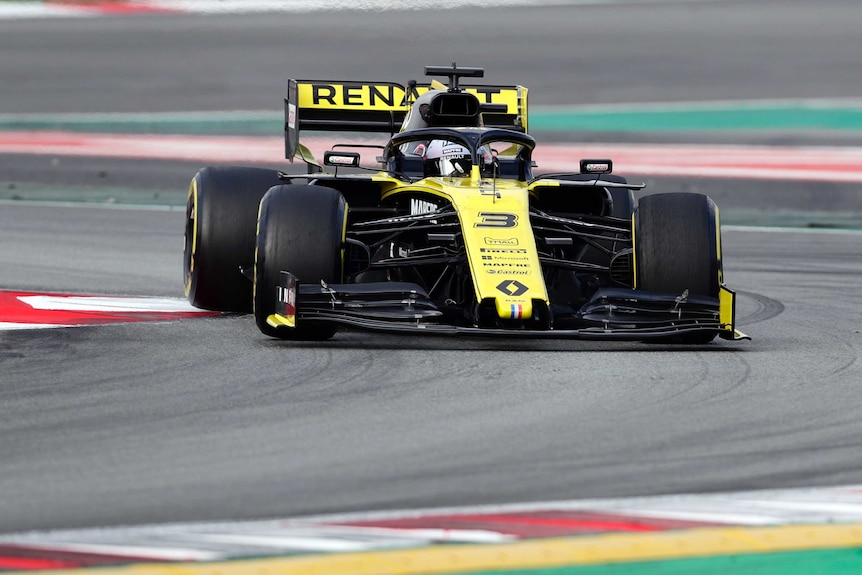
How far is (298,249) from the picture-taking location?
873cm

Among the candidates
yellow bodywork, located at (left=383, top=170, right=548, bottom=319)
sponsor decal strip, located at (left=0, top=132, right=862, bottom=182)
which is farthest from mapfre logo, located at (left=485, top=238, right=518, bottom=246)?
sponsor decal strip, located at (left=0, top=132, right=862, bottom=182)

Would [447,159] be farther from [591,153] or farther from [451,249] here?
[591,153]

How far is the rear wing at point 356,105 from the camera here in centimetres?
1213

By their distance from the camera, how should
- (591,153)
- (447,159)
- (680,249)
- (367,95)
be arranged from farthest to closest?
(591,153)
(367,95)
(447,159)
(680,249)

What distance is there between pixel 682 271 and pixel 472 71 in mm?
3407

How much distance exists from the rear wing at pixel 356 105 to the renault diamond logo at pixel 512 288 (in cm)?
390

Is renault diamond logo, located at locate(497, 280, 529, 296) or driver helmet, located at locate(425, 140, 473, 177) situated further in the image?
driver helmet, located at locate(425, 140, 473, 177)

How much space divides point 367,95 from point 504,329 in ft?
14.8

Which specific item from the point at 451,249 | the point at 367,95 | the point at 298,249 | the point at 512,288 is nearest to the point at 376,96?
the point at 367,95

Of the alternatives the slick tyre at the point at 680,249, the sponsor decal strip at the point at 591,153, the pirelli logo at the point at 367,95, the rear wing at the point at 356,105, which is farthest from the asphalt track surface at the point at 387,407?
the sponsor decal strip at the point at 591,153

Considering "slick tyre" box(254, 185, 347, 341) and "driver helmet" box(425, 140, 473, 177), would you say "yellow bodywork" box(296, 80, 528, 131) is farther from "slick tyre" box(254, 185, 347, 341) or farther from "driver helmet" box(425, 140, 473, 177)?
"slick tyre" box(254, 185, 347, 341)

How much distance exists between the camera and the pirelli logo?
12234mm

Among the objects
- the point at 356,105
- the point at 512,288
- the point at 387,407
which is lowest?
the point at 387,407

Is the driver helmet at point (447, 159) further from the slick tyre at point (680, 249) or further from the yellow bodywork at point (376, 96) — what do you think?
the yellow bodywork at point (376, 96)
